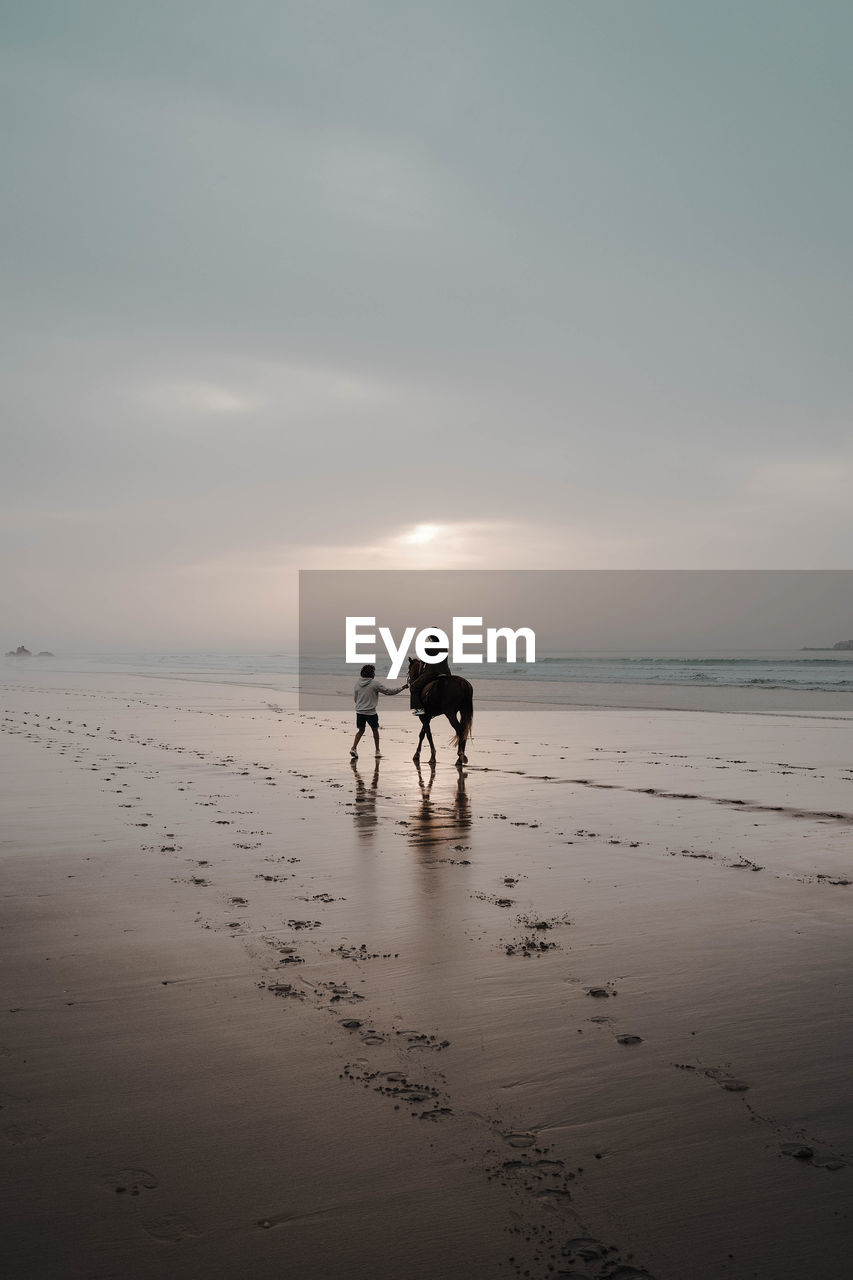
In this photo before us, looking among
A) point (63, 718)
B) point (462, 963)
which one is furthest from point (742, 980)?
point (63, 718)

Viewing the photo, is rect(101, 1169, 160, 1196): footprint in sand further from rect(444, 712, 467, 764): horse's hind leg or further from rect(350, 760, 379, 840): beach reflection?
rect(444, 712, 467, 764): horse's hind leg

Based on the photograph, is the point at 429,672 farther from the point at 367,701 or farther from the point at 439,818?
the point at 439,818

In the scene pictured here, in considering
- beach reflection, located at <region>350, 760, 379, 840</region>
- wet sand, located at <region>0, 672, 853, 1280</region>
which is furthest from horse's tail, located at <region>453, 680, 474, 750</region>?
wet sand, located at <region>0, 672, 853, 1280</region>

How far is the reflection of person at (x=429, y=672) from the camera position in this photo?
15.4 meters

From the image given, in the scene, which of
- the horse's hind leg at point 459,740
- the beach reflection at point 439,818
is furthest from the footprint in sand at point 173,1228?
the horse's hind leg at point 459,740

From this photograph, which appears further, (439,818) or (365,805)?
(365,805)

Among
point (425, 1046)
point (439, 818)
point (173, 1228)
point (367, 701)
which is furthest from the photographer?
point (367, 701)

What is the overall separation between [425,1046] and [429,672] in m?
11.2

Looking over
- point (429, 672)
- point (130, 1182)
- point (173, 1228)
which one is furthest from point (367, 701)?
point (173, 1228)

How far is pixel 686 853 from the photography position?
862cm

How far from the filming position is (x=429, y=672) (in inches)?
610

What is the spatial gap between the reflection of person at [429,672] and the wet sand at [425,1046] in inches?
209

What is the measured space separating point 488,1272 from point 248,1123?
3.96 feet

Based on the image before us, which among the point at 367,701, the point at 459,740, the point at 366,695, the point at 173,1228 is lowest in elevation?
the point at 173,1228
